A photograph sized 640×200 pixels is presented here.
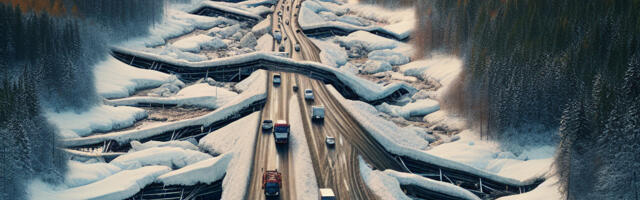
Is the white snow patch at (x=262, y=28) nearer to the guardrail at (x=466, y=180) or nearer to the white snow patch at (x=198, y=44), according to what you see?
the white snow patch at (x=198, y=44)

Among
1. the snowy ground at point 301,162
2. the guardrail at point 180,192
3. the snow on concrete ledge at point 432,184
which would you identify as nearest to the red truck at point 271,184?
the snowy ground at point 301,162

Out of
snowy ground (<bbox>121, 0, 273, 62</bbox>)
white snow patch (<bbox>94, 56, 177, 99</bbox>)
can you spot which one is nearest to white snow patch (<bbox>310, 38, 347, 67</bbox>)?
snowy ground (<bbox>121, 0, 273, 62</bbox>)

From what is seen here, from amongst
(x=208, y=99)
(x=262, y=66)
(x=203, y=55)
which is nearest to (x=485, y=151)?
(x=208, y=99)

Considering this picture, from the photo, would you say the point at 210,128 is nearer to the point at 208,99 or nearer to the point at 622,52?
the point at 208,99

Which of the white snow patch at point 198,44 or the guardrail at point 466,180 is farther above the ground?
the white snow patch at point 198,44

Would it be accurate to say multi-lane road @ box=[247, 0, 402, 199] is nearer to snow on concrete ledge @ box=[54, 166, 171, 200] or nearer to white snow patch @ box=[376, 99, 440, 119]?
white snow patch @ box=[376, 99, 440, 119]

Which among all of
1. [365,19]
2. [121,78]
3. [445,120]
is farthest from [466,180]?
[365,19]
